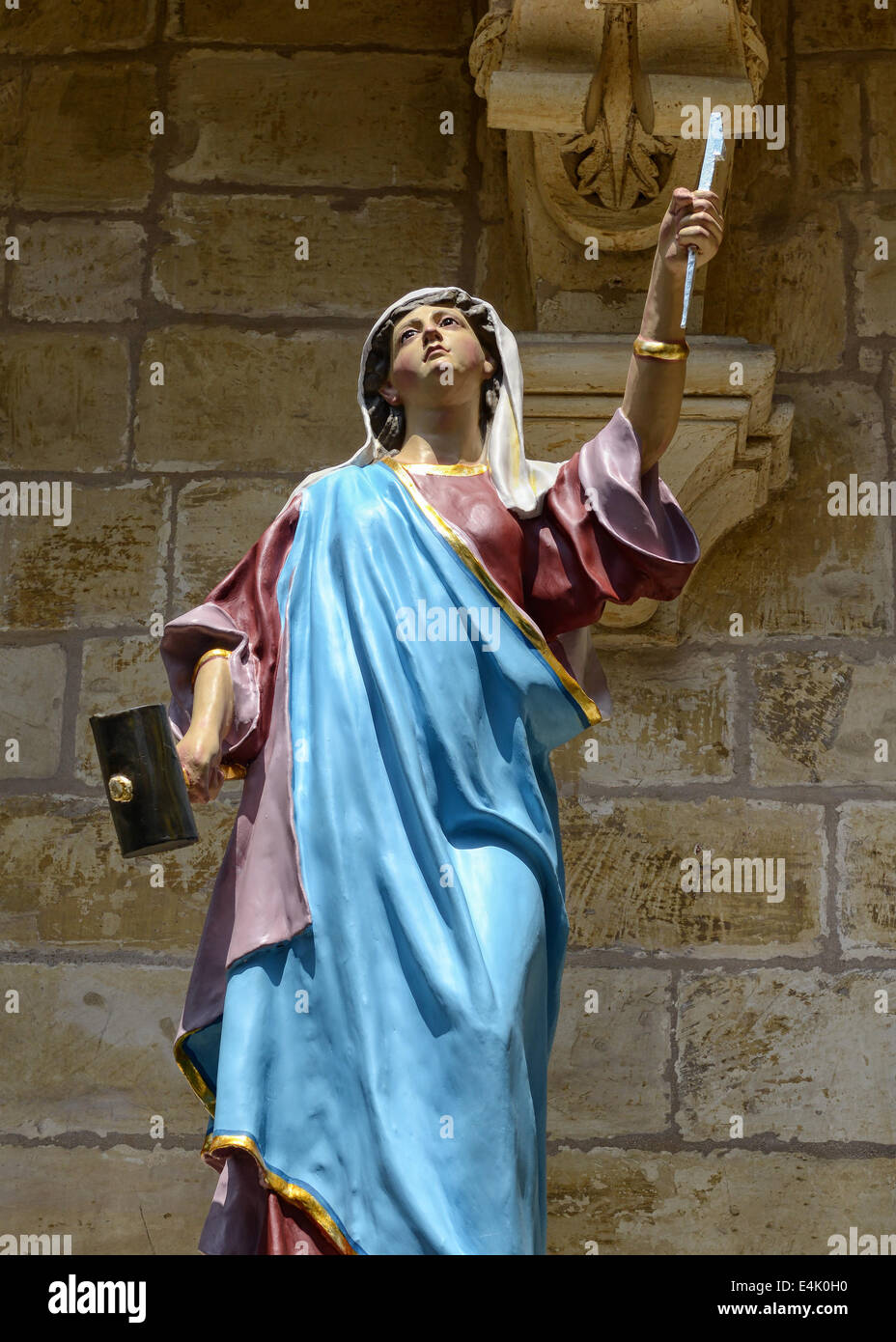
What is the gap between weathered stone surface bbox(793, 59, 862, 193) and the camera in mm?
4281

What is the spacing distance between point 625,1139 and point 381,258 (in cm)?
178

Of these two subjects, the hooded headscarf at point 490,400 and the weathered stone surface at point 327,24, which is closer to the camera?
the hooded headscarf at point 490,400

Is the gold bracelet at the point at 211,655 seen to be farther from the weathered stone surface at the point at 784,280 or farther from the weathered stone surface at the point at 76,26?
the weathered stone surface at the point at 76,26

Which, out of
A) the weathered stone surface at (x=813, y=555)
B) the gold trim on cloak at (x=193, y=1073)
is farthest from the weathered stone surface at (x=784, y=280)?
the gold trim on cloak at (x=193, y=1073)

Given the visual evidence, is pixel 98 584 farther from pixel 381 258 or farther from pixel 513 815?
pixel 513 815

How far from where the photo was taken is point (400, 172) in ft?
14.2

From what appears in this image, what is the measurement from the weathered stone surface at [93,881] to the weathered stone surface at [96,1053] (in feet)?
0.20

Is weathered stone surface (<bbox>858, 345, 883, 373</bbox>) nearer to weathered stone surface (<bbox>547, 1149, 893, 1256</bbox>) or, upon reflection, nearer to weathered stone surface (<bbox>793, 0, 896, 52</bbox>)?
weathered stone surface (<bbox>793, 0, 896, 52</bbox>)

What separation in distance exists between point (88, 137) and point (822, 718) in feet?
6.21

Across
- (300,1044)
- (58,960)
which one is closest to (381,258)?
(58,960)

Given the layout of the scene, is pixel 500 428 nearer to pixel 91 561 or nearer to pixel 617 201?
pixel 617 201

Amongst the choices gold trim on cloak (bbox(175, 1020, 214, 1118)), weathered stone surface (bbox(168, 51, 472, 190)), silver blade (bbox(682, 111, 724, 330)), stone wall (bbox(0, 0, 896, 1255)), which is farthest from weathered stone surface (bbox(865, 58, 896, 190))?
gold trim on cloak (bbox(175, 1020, 214, 1118))

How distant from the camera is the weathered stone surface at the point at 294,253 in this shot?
425 centimetres

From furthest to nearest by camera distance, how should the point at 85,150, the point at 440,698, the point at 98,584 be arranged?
the point at 85,150
the point at 98,584
the point at 440,698
